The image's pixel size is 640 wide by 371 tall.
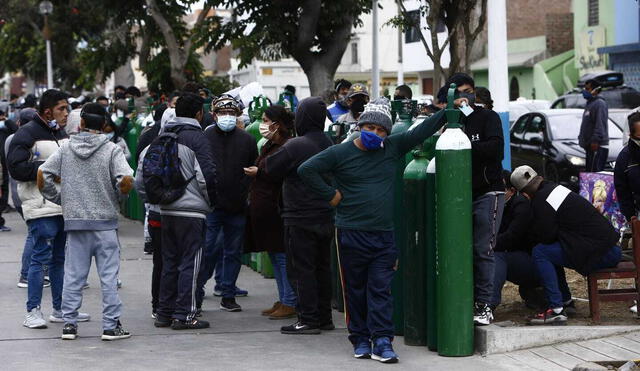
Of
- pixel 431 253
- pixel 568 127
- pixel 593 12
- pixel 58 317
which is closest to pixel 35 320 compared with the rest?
pixel 58 317

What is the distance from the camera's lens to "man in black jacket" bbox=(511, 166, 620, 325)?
8.84 meters

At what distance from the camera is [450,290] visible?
26.8 feet

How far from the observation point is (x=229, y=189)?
34.1ft

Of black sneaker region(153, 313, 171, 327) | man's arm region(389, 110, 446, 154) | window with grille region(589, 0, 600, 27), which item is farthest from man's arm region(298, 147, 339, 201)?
window with grille region(589, 0, 600, 27)

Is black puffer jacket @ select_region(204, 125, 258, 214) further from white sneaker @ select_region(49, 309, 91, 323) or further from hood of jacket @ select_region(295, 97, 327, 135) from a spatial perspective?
white sneaker @ select_region(49, 309, 91, 323)

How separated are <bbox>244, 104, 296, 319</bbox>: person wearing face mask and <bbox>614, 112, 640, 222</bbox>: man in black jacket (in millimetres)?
2873

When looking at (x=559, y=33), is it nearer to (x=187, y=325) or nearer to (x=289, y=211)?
(x=289, y=211)

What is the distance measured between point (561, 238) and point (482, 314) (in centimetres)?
94

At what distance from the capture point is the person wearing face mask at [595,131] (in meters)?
18.0

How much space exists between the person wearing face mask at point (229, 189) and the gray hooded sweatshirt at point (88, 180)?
130 cm

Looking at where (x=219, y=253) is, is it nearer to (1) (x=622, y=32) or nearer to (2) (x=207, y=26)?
(2) (x=207, y=26)

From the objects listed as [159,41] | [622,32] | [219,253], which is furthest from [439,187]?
[622,32]

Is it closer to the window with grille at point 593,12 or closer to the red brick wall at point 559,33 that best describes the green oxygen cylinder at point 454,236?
the window with grille at point 593,12

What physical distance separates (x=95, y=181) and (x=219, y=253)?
2.15 meters
